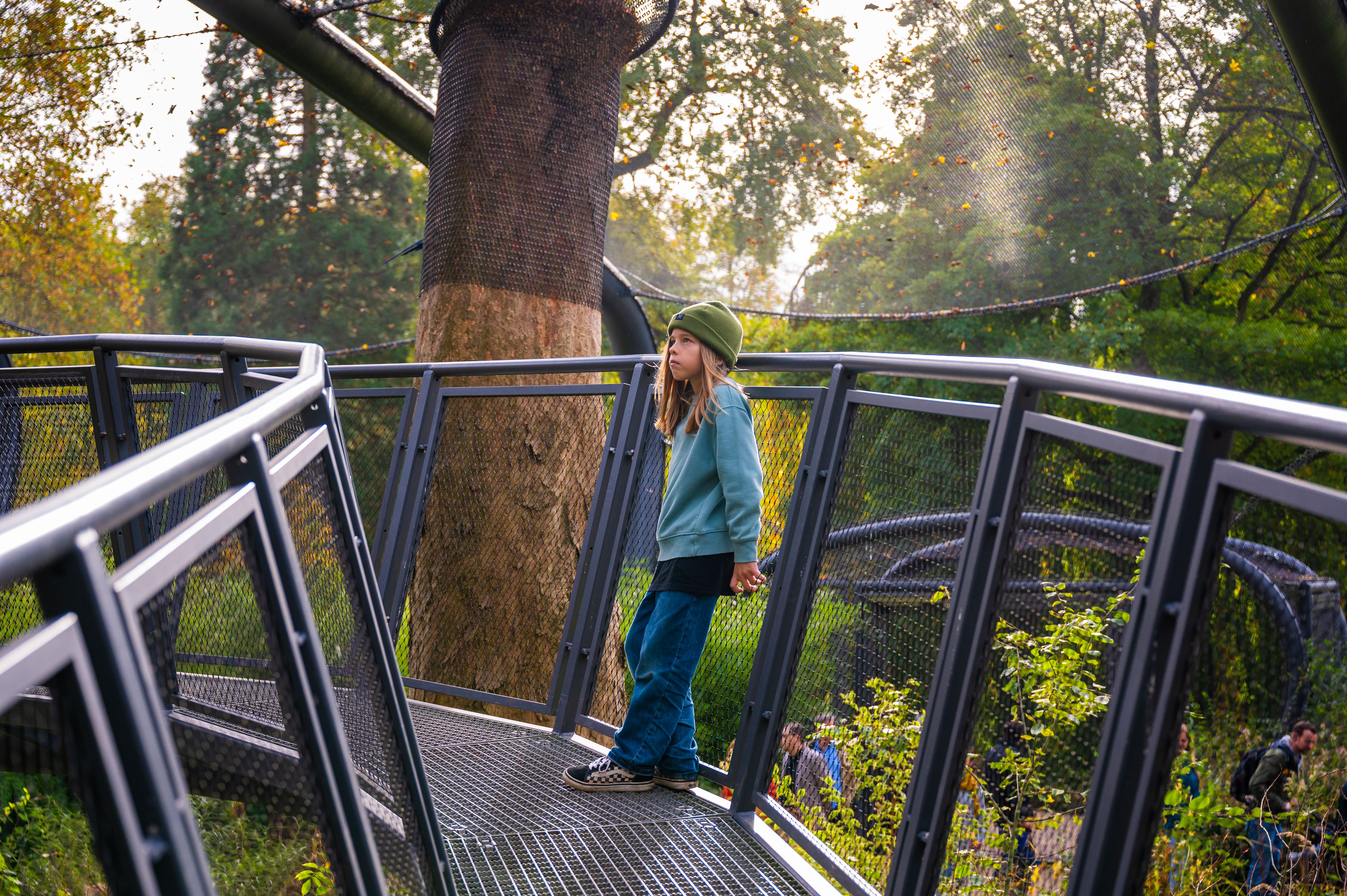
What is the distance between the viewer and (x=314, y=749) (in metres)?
1.63

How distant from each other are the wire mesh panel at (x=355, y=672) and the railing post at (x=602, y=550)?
6.61 feet

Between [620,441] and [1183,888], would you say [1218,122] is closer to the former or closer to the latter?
[620,441]

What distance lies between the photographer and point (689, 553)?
355cm

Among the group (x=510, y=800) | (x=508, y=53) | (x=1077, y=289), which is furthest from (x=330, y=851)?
(x=1077, y=289)

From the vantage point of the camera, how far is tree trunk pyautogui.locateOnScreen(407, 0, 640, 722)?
5844 millimetres

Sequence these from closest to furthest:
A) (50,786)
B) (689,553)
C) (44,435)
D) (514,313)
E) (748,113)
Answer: (50,786) → (689,553) → (44,435) → (514,313) → (748,113)

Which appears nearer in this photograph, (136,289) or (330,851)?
(330,851)

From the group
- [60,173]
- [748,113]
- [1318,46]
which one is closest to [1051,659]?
[1318,46]

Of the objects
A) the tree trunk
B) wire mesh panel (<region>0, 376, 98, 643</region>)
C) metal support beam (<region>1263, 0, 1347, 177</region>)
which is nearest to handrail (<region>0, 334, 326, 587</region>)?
wire mesh panel (<region>0, 376, 98, 643</region>)

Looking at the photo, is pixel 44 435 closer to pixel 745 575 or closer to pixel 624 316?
pixel 745 575

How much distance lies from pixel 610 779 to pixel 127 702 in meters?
2.93

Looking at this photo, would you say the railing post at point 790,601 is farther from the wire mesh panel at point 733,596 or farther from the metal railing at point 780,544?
the wire mesh panel at point 733,596

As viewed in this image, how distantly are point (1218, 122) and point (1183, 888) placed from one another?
1629cm

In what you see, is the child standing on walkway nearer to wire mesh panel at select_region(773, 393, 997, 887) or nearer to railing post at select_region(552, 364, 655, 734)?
wire mesh panel at select_region(773, 393, 997, 887)
